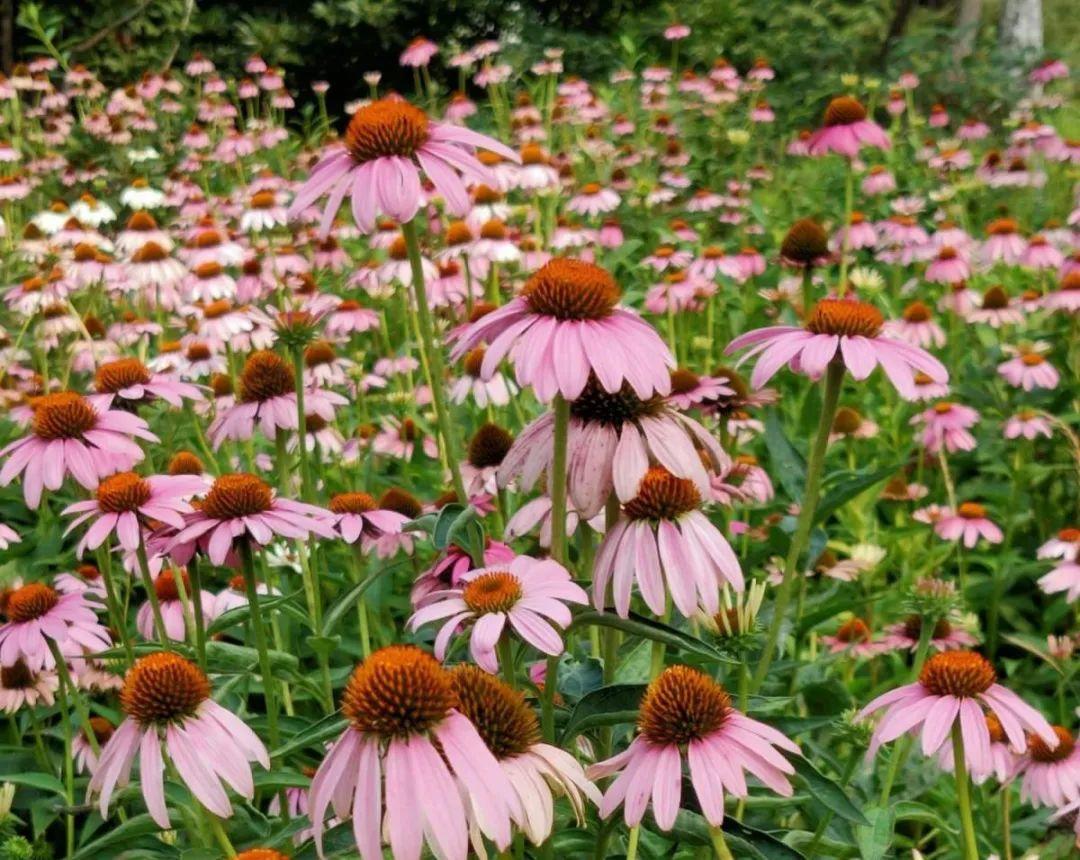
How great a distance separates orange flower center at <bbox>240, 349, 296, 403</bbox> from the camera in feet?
6.54

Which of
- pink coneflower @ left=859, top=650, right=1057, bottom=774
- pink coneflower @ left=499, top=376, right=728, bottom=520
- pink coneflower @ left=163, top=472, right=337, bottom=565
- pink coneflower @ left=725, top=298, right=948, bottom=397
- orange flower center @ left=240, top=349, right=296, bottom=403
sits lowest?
pink coneflower @ left=859, top=650, right=1057, bottom=774

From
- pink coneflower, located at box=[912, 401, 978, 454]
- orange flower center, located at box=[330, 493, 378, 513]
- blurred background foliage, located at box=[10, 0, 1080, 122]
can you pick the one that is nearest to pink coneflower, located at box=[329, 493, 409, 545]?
orange flower center, located at box=[330, 493, 378, 513]

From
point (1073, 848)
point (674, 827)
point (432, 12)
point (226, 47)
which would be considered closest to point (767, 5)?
point (432, 12)

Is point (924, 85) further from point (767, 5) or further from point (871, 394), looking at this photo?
point (871, 394)

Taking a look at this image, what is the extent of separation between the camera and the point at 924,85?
7.75 metres

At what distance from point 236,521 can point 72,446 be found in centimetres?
40

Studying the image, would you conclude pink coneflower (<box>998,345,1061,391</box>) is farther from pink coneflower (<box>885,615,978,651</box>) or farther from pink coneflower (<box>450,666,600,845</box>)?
pink coneflower (<box>450,666,600,845</box>)

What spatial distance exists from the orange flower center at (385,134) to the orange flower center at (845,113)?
2.12 m

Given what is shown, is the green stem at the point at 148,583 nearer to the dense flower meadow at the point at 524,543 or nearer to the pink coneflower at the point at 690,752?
the dense flower meadow at the point at 524,543

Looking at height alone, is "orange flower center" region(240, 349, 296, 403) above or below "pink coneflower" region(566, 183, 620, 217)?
above

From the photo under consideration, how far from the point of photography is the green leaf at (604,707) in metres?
1.13

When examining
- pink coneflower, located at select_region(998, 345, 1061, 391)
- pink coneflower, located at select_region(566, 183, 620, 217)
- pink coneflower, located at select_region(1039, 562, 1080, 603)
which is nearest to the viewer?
pink coneflower, located at select_region(1039, 562, 1080, 603)

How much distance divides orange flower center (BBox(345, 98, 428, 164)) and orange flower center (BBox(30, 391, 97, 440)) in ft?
2.01

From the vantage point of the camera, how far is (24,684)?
1.97 metres
